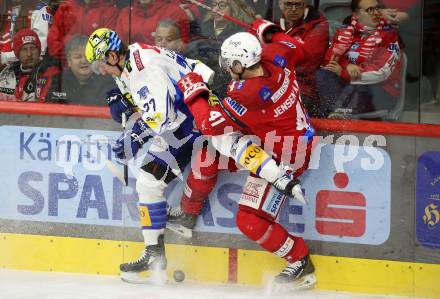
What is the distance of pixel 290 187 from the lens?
198 inches

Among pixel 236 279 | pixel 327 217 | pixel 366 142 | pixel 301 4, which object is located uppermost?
pixel 301 4

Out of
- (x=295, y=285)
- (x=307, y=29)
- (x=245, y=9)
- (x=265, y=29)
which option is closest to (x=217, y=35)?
(x=245, y=9)

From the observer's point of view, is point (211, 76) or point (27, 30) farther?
point (27, 30)

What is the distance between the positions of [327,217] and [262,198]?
1.48 feet

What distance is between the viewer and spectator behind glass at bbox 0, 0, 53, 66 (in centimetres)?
585

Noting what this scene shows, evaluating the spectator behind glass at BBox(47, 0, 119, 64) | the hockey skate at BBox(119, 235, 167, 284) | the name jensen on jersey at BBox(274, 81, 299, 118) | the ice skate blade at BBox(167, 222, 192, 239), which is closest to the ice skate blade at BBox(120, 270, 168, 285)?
the hockey skate at BBox(119, 235, 167, 284)

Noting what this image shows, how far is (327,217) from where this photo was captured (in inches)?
216

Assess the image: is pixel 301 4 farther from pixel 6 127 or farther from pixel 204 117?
pixel 6 127

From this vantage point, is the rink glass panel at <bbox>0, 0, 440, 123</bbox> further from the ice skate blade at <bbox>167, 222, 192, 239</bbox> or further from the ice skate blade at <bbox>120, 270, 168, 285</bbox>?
the ice skate blade at <bbox>120, 270, 168, 285</bbox>

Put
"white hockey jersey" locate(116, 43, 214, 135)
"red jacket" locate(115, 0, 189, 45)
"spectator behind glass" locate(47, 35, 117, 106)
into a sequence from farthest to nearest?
1. "spectator behind glass" locate(47, 35, 117, 106)
2. "red jacket" locate(115, 0, 189, 45)
3. "white hockey jersey" locate(116, 43, 214, 135)

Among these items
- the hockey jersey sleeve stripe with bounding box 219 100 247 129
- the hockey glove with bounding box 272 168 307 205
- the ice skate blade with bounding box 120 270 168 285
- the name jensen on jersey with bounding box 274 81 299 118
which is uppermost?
the name jensen on jersey with bounding box 274 81 299 118

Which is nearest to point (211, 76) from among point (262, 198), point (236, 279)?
point (262, 198)

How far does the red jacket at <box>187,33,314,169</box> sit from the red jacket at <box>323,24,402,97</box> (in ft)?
0.88

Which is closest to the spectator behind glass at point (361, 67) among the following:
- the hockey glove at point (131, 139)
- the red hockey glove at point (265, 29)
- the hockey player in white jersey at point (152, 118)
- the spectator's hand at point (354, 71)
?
the spectator's hand at point (354, 71)
